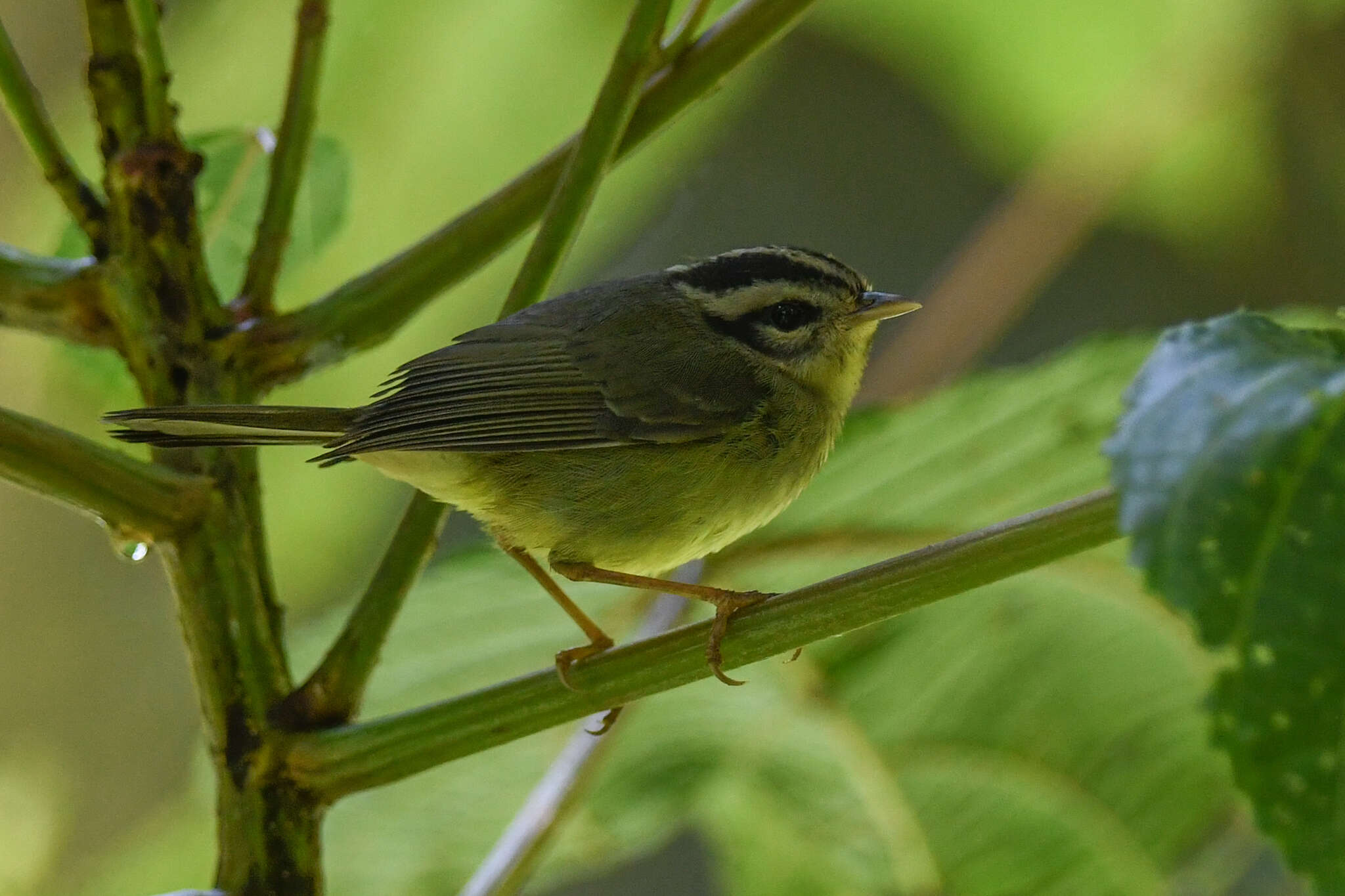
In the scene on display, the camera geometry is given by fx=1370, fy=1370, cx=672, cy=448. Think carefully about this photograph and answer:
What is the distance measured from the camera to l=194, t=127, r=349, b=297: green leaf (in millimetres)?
2068

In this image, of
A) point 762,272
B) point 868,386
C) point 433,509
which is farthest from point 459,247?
point 868,386

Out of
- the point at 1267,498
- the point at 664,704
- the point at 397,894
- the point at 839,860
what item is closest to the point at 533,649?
the point at 664,704

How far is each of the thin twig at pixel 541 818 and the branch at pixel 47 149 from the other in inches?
32.8

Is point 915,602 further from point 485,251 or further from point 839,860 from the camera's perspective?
point 839,860

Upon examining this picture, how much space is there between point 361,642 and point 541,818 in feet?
1.40

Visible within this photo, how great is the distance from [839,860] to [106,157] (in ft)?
5.89

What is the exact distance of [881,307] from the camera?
8.25 feet

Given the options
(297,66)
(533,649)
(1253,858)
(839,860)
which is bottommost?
(1253,858)

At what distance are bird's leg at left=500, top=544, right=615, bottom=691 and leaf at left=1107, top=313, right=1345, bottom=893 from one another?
1.26m

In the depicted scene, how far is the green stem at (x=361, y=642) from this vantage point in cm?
149

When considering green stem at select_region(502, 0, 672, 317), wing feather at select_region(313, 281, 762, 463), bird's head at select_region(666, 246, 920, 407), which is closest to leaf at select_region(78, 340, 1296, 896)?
wing feather at select_region(313, 281, 762, 463)

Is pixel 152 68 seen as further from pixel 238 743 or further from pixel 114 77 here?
pixel 238 743

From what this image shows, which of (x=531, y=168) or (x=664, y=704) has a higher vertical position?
(x=531, y=168)

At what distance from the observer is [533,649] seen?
2.56 metres
